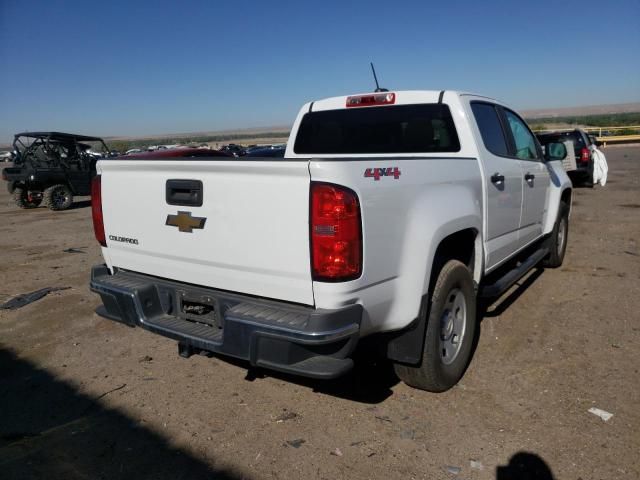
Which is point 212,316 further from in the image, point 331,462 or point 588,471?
point 588,471

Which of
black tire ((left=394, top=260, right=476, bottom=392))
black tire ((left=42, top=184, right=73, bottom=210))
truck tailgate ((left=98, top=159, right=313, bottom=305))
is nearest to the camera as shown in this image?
truck tailgate ((left=98, top=159, right=313, bottom=305))

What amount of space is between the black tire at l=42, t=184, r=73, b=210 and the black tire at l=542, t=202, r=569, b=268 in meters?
13.4

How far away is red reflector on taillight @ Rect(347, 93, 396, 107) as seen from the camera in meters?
4.38

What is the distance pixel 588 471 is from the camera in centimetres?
259

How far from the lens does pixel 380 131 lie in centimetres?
432

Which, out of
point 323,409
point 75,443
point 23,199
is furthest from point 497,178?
point 23,199

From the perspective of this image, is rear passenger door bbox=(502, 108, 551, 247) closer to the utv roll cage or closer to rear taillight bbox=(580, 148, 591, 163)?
rear taillight bbox=(580, 148, 591, 163)

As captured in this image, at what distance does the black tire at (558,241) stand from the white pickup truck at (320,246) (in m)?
2.19

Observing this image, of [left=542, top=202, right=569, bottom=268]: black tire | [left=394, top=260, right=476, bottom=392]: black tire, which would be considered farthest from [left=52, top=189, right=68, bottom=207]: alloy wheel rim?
[left=394, top=260, right=476, bottom=392]: black tire

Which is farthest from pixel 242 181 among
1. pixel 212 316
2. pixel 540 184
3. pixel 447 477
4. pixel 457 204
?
pixel 540 184

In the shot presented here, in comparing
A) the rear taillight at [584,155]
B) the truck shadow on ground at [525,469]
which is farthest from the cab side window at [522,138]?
the rear taillight at [584,155]

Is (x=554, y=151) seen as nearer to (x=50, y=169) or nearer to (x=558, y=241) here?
(x=558, y=241)

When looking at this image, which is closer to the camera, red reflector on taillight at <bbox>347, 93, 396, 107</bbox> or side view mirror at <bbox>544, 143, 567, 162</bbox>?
red reflector on taillight at <bbox>347, 93, 396, 107</bbox>

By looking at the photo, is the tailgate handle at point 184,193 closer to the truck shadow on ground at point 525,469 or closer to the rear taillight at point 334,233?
the rear taillight at point 334,233
